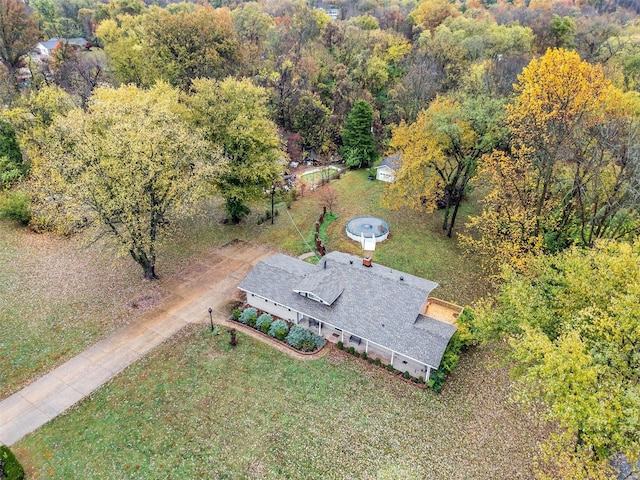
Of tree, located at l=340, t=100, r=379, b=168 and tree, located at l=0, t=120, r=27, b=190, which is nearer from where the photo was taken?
tree, located at l=0, t=120, r=27, b=190

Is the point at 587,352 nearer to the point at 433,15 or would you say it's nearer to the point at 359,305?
the point at 359,305

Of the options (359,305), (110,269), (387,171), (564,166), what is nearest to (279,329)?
(359,305)

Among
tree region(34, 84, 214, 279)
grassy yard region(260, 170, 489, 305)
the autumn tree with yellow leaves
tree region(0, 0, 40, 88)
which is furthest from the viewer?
tree region(0, 0, 40, 88)

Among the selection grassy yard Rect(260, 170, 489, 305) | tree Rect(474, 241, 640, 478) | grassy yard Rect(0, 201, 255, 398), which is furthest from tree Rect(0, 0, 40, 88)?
tree Rect(474, 241, 640, 478)

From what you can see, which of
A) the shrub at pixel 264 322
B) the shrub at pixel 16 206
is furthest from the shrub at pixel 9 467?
the shrub at pixel 16 206

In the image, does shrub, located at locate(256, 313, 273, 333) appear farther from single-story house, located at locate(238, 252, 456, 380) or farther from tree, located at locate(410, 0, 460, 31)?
tree, located at locate(410, 0, 460, 31)
